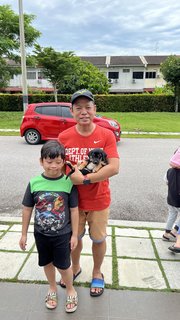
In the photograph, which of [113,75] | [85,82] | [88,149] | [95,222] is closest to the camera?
[88,149]

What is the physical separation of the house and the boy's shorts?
38.0 meters

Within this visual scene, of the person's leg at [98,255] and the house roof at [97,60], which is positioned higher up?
the house roof at [97,60]

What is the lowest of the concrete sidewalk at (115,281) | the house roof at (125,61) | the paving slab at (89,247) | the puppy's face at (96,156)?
the concrete sidewalk at (115,281)

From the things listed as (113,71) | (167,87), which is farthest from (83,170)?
(113,71)

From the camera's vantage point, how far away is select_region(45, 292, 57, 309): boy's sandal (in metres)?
2.34

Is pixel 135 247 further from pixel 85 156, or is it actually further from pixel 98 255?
pixel 85 156

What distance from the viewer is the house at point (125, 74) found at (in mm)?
39250

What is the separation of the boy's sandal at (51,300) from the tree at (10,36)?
15176mm

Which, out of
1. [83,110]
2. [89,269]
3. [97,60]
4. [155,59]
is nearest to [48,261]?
[89,269]

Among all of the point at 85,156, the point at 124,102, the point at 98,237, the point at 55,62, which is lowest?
the point at 98,237

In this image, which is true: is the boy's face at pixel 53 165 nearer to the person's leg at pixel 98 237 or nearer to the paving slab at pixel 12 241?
the person's leg at pixel 98 237

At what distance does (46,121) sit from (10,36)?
946 centimetres

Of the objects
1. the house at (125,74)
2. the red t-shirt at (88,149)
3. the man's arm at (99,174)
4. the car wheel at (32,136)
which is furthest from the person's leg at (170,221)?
the house at (125,74)

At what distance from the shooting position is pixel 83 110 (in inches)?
84.4
